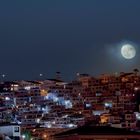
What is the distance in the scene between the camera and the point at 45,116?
4391 cm

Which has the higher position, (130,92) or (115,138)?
(130,92)

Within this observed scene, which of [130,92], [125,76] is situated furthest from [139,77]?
[130,92]

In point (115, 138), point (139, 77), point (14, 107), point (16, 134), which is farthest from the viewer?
point (139, 77)

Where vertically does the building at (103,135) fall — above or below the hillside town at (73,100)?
below

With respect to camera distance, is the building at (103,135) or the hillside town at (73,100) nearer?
the building at (103,135)

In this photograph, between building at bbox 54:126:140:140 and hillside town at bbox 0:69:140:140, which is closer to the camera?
building at bbox 54:126:140:140

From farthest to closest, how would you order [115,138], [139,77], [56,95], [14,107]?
[139,77]
[56,95]
[14,107]
[115,138]

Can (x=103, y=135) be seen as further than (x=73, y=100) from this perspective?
No

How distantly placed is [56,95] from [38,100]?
298cm

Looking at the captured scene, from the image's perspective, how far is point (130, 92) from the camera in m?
52.6

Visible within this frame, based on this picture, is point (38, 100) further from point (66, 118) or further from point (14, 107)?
point (66, 118)

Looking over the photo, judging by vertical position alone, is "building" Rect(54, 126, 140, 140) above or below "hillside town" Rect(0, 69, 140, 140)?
below

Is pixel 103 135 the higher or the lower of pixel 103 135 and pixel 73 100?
the lower

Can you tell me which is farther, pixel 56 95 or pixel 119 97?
pixel 56 95
